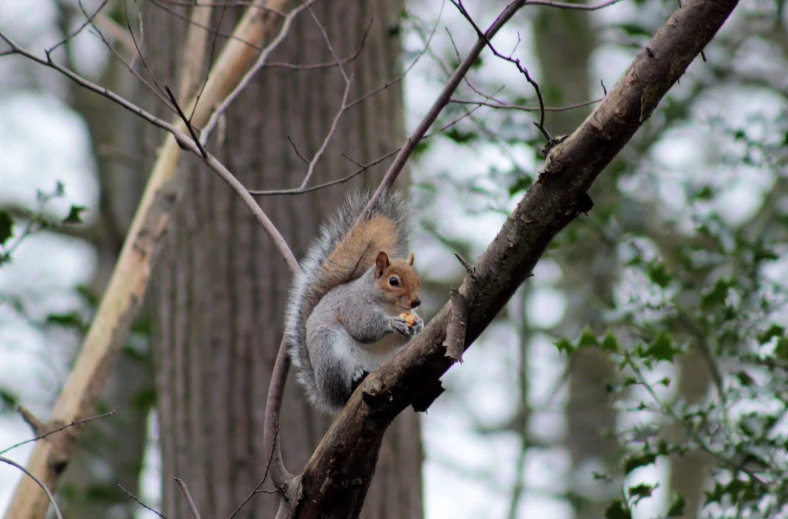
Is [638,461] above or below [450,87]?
below

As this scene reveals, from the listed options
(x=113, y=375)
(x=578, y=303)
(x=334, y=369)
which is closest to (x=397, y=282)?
(x=334, y=369)

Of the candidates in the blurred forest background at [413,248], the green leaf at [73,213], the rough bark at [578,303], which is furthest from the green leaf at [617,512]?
the rough bark at [578,303]

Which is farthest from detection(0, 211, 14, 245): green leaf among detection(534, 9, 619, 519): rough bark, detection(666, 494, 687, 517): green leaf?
detection(534, 9, 619, 519): rough bark

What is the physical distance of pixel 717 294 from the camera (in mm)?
1855

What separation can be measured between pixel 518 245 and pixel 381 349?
0.90m

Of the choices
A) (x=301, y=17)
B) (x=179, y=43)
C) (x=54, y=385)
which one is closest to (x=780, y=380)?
(x=301, y=17)

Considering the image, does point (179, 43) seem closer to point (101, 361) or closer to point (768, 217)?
point (101, 361)

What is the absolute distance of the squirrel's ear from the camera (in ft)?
6.48

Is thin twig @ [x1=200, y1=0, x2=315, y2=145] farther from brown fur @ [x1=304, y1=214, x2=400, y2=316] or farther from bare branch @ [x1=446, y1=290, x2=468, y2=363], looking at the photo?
bare branch @ [x1=446, y1=290, x2=468, y2=363]

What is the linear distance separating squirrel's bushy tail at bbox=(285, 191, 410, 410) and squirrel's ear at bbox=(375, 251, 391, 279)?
61mm

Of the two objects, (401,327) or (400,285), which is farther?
(400,285)

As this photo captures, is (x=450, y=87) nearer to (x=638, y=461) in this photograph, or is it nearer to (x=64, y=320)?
(x=638, y=461)

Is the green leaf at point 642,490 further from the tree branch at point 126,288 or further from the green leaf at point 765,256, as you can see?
the tree branch at point 126,288

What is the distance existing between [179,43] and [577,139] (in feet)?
6.36
